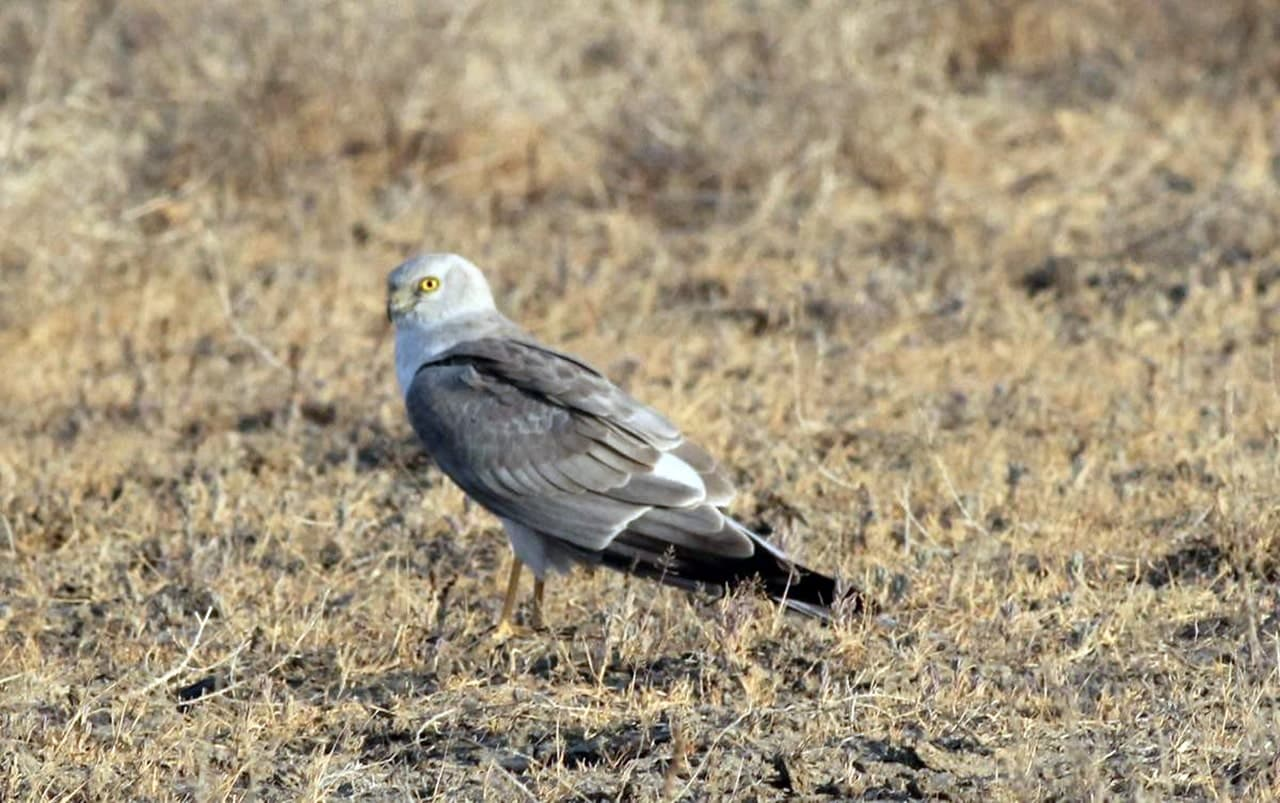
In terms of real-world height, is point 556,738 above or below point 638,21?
below

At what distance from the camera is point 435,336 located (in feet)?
22.1

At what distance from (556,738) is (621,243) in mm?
4973

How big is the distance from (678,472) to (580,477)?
28 cm

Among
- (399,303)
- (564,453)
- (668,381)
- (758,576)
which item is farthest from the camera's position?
(668,381)

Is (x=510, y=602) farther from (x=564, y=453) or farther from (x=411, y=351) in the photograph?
(x=411, y=351)

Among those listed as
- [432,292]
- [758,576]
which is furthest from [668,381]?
[758,576]

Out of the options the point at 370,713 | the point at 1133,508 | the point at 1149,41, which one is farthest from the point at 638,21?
the point at 370,713

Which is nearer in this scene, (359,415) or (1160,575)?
(1160,575)

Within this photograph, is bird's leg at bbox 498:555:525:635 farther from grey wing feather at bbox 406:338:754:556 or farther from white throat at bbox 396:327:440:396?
white throat at bbox 396:327:440:396

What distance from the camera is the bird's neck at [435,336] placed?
665cm

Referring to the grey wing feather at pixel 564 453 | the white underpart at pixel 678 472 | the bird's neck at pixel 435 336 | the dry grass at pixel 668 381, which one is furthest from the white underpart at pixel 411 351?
the white underpart at pixel 678 472

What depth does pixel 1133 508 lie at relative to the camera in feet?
22.5

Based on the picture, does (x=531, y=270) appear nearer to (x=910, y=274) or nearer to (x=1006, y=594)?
(x=910, y=274)

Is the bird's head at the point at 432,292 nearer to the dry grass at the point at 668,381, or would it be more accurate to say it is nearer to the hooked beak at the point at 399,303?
the hooked beak at the point at 399,303
